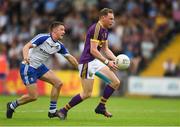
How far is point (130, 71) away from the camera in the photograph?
96.7ft

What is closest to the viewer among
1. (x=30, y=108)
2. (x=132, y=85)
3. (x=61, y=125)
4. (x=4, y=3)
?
(x=61, y=125)

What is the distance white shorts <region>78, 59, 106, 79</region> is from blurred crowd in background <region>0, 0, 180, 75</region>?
1204 centimetres

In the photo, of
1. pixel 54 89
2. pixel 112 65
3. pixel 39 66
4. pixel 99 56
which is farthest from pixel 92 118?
pixel 39 66

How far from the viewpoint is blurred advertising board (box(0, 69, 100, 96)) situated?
28.8m

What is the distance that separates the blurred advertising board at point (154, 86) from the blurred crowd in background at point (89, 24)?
0.66 meters

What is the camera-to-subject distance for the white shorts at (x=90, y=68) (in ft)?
53.2

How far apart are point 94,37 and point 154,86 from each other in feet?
42.4

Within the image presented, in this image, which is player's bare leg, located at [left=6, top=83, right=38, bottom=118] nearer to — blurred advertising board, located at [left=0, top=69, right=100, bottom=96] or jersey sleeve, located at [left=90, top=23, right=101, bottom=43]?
jersey sleeve, located at [left=90, top=23, right=101, bottom=43]

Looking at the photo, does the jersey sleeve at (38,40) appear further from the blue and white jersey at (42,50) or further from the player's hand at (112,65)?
the player's hand at (112,65)

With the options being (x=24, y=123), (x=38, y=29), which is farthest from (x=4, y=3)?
(x=24, y=123)

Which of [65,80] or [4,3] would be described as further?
[4,3]

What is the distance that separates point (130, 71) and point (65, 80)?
2773 millimetres

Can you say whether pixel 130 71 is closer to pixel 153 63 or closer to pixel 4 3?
pixel 153 63

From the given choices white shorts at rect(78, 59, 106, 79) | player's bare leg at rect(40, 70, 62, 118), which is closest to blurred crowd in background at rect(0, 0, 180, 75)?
white shorts at rect(78, 59, 106, 79)
